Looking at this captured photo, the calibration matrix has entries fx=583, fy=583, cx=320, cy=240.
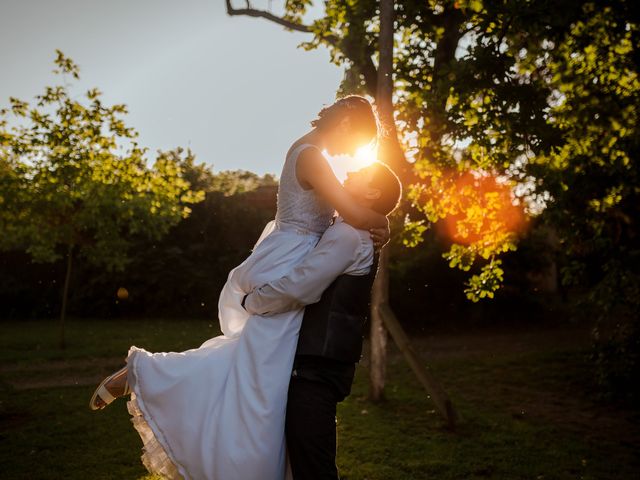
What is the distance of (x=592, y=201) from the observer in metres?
7.75

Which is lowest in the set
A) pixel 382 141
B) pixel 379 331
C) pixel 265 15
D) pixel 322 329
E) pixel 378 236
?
pixel 379 331

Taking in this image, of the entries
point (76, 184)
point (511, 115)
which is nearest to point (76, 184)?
point (76, 184)

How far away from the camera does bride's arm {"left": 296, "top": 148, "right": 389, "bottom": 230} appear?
9.00 ft

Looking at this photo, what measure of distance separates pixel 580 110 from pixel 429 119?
1.67m

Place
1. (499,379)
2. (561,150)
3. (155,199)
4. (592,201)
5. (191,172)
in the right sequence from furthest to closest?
(191,172) → (155,199) → (499,379) → (592,201) → (561,150)

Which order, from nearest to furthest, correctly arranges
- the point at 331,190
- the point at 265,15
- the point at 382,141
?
the point at 331,190
the point at 382,141
the point at 265,15

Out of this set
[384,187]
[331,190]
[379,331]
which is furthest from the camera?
[379,331]

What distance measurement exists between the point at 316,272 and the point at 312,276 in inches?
1.0

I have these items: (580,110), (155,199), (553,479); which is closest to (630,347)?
(553,479)

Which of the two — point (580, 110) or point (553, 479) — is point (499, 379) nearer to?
point (553, 479)

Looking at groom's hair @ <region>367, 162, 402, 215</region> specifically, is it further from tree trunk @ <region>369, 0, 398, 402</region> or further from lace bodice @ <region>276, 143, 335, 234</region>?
tree trunk @ <region>369, 0, 398, 402</region>

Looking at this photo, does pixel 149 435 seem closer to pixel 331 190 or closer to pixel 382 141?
pixel 331 190

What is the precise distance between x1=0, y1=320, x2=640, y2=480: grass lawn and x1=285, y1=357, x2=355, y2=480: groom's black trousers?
11.0 feet

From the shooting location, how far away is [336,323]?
105 inches
